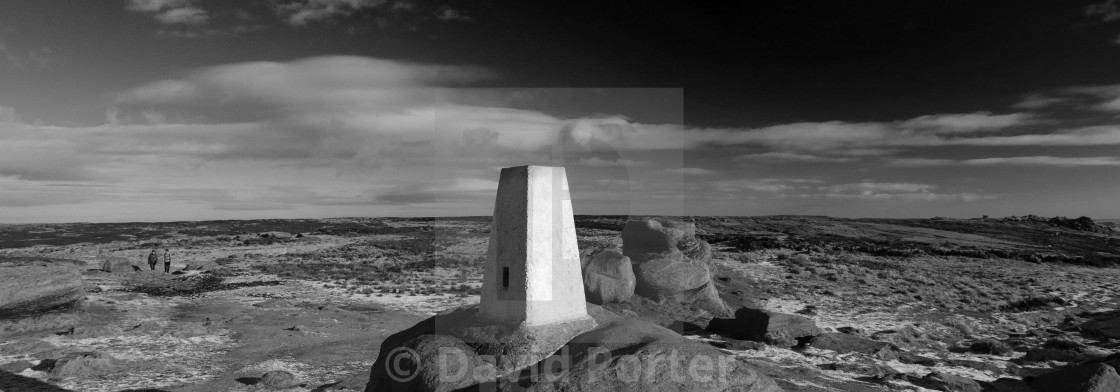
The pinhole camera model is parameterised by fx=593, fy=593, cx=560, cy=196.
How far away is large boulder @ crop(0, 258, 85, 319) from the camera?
58.2ft

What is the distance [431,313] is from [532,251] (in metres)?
12.4

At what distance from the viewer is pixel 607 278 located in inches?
790

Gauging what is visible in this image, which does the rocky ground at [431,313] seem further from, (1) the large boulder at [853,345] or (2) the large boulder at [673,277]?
(2) the large boulder at [673,277]

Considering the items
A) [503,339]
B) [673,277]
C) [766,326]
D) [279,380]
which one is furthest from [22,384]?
[673,277]

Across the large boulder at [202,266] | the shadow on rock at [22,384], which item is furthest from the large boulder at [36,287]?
the large boulder at [202,266]

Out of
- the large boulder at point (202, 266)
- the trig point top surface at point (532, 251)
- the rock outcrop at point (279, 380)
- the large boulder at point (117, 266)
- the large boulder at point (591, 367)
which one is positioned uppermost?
the trig point top surface at point (532, 251)

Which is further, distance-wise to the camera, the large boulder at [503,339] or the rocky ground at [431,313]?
the rocky ground at [431,313]

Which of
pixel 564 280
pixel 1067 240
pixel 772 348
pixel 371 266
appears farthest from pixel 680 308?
pixel 1067 240

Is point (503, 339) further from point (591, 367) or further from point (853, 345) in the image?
point (853, 345)

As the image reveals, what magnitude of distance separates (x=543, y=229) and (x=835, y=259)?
36981 millimetres

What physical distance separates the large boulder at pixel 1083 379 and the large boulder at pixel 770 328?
5.18m

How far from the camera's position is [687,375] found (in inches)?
308

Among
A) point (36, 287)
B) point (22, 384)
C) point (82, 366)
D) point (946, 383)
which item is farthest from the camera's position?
point (36, 287)

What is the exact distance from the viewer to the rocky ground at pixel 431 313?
12.9 meters
